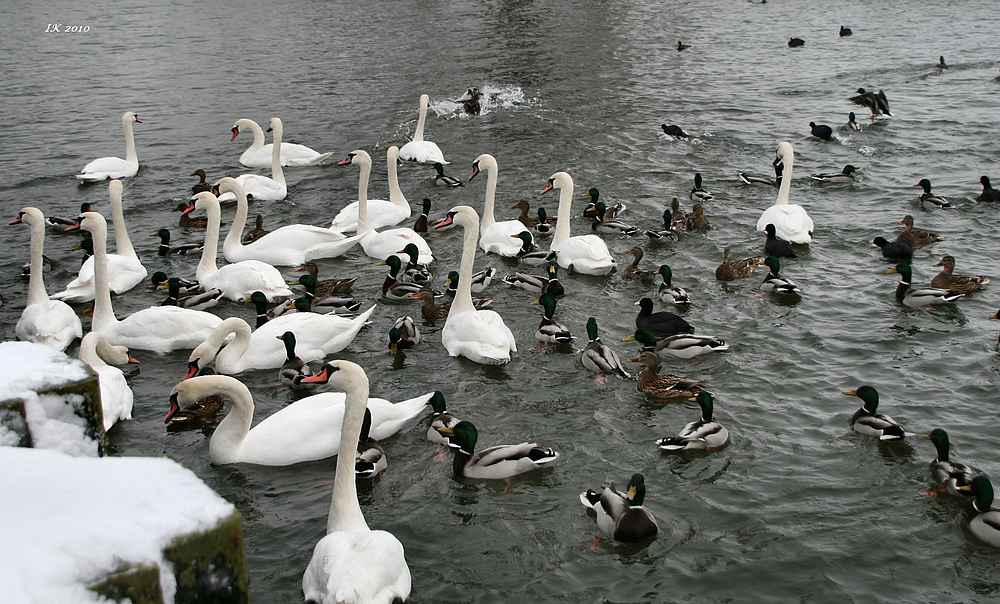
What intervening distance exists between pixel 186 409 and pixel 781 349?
6238 millimetres

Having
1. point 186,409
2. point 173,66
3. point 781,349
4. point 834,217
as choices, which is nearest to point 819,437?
point 781,349

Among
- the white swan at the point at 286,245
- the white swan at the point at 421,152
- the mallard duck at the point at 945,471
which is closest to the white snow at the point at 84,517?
the mallard duck at the point at 945,471

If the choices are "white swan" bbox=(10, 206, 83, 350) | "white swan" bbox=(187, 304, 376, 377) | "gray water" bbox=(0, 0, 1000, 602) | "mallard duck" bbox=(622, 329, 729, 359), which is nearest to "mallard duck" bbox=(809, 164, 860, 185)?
"gray water" bbox=(0, 0, 1000, 602)

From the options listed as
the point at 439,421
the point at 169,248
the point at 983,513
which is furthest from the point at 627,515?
the point at 169,248

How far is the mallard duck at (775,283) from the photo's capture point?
10844mm

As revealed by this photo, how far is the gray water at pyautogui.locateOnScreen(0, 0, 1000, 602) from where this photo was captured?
6344 mm

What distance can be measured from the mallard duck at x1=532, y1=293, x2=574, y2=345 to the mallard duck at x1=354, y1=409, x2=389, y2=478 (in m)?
2.76

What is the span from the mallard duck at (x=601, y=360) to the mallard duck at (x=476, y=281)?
254cm

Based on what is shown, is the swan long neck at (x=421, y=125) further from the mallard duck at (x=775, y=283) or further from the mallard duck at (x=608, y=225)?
the mallard duck at (x=775, y=283)

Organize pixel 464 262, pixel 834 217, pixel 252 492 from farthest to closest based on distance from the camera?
1. pixel 834 217
2. pixel 464 262
3. pixel 252 492

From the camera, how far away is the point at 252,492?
7.10 metres

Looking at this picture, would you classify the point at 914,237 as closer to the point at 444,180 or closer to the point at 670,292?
the point at 670,292

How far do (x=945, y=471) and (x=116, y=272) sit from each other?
389 inches

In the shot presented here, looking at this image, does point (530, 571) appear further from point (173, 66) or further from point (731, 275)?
point (173, 66)
